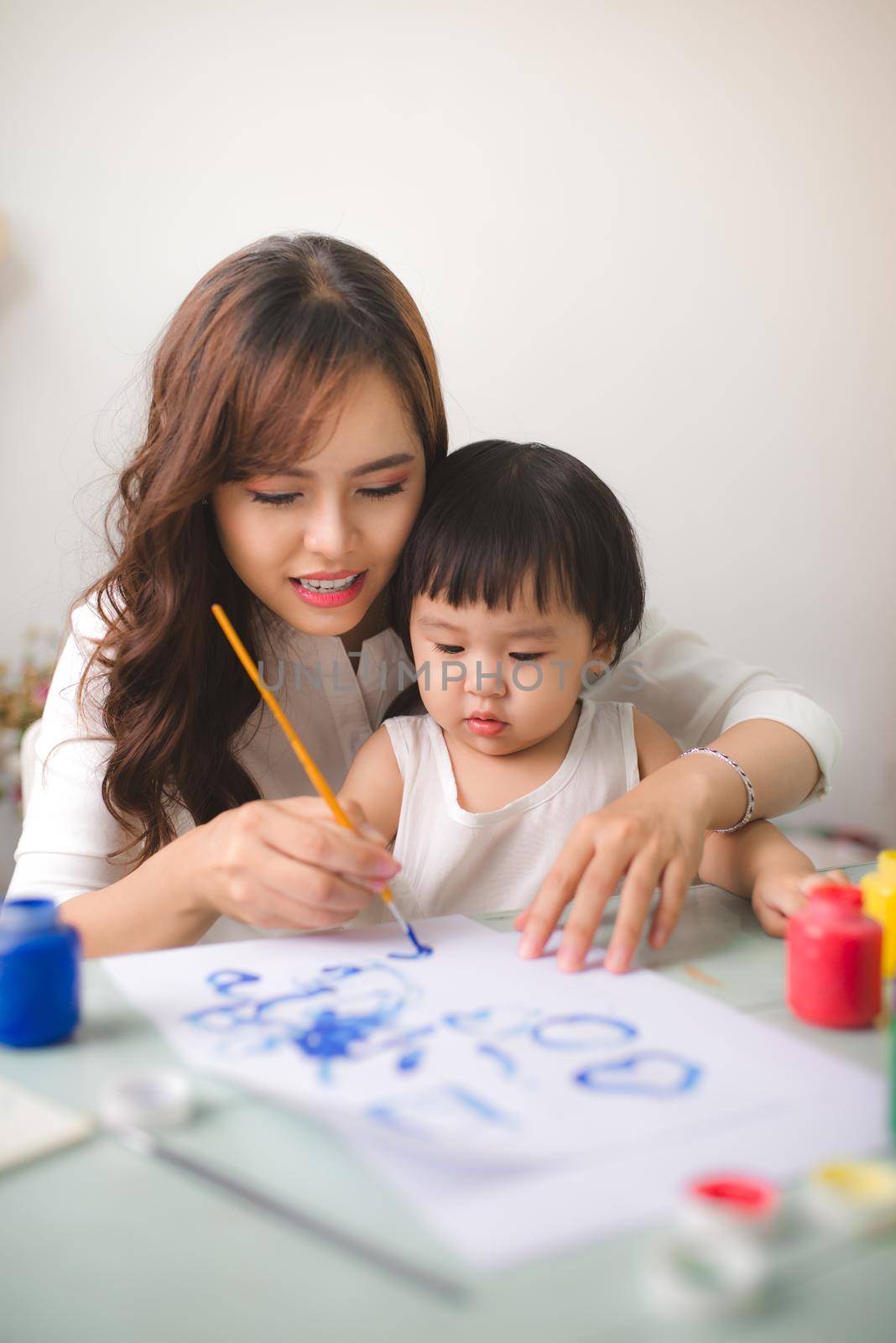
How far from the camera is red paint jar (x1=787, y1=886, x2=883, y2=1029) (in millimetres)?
748

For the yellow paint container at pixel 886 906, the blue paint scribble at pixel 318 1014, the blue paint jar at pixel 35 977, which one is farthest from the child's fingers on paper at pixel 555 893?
the blue paint jar at pixel 35 977

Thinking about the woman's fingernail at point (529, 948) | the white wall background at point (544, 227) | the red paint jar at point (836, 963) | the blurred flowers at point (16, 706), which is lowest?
the blurred flowers at point (16, 706)

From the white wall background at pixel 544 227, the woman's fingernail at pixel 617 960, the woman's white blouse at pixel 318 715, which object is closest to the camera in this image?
the woman's fingernail at pixel 617 960

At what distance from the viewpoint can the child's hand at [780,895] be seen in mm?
971

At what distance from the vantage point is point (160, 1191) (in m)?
0.57

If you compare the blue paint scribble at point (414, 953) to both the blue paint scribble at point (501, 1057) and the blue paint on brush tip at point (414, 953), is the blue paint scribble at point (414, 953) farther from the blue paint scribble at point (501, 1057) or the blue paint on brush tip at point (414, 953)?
the blue paint scribble at point (501, 1057)

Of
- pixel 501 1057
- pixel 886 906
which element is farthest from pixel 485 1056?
pixel 886 906

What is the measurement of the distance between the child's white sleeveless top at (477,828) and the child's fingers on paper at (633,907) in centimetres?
37

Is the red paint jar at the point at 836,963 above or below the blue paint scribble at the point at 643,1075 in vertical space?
above

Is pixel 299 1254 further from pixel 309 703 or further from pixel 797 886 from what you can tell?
pixel 309 703

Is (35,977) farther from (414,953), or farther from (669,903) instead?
(669,903)

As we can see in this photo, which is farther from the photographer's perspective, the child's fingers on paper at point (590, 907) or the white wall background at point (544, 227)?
the white wall background at point (544, 227)

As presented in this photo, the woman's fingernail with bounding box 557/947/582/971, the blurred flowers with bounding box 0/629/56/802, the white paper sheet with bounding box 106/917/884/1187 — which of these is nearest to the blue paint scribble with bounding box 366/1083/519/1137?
the white paper sheet with bounding box 106/917/884/1187

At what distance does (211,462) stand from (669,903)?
2.06 ft
